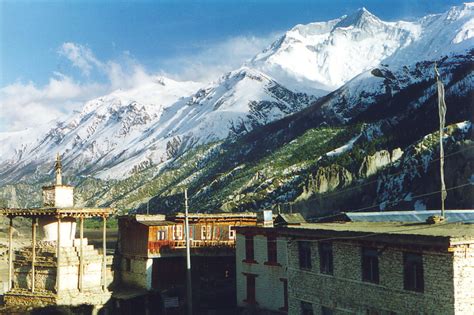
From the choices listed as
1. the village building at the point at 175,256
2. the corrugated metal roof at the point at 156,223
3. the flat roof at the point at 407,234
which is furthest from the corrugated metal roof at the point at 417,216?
the corrugated metal roof at the point at 156,223

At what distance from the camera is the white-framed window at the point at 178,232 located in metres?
54.1

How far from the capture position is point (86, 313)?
4628 cm

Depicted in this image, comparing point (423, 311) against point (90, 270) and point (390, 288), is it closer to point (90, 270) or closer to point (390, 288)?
point (390, 288)

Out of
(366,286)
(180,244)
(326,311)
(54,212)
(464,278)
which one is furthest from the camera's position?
(180,244)

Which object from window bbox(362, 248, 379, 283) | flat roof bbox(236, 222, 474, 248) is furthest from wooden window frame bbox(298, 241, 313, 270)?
window bbox(362, 248, 379, 283)

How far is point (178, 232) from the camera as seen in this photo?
179 feet

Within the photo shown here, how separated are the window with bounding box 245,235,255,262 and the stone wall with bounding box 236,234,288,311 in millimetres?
403

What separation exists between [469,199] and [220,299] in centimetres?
7507

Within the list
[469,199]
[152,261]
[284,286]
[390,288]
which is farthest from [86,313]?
[469,199]

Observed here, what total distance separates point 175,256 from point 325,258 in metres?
21.0

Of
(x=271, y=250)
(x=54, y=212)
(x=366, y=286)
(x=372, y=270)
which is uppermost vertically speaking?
(x=54, y=212)

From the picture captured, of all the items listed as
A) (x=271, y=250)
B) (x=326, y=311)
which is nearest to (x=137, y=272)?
(x=271, y=250)

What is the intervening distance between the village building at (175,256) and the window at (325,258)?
53.2ft

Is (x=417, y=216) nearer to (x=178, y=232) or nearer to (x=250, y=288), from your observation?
(x=250, y=288)
